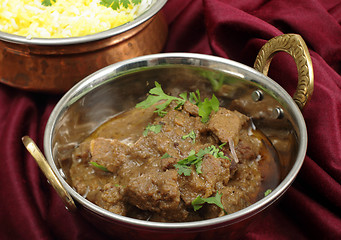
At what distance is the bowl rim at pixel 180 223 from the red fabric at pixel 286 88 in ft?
0.73

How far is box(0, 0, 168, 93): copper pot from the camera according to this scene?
2.24 m

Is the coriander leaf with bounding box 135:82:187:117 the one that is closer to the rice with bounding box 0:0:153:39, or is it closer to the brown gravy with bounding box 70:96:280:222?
the brown gravy with bounding box 70:96:280:222

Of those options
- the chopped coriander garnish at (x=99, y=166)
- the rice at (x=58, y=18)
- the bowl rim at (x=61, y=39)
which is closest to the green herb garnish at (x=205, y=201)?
the chopped coriander garnish at (x=99, y=166)

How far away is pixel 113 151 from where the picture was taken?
1.91m

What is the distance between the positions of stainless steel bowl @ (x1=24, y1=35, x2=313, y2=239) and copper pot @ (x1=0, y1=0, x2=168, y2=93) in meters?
0.20

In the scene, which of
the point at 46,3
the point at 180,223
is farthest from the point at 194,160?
the point at 46,3

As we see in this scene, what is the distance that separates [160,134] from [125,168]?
22 cm

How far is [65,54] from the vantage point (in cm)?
231

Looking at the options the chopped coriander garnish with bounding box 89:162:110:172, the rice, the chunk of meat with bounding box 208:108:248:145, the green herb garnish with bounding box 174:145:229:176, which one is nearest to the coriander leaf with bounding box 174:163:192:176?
the green herb garnish with bounding box 174:145:229:176

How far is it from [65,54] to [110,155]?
72 cm

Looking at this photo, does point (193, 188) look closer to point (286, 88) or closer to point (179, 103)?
point (179, 103)

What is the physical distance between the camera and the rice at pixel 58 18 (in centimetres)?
247

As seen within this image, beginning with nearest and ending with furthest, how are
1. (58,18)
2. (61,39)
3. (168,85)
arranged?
(61,39) < (168,85) < (58,18)

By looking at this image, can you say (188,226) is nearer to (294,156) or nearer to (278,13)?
(294,156)
